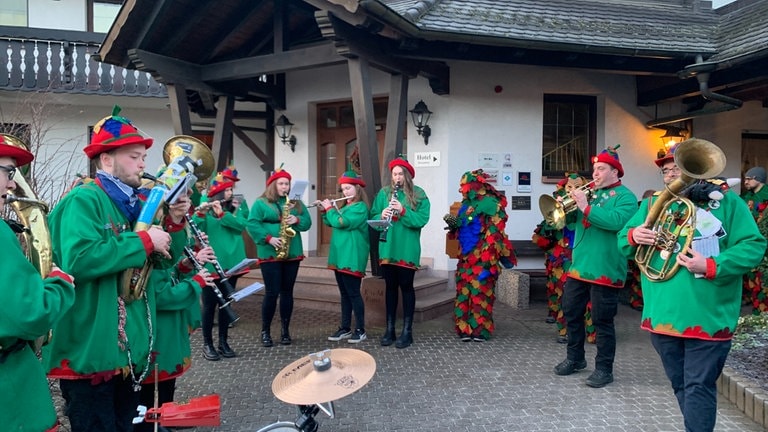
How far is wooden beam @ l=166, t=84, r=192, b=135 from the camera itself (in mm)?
8273

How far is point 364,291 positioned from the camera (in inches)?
284

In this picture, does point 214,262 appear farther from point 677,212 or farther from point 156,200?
point 677,212

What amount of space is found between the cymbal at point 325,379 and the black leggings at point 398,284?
10.2ft

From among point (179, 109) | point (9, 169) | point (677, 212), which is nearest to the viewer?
point (9, 169)

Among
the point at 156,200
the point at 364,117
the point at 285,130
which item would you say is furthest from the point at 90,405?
the point at 285,130

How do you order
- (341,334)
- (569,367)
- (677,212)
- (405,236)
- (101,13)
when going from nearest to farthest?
(677,212), (569,367), (405,236), (341,334), (101,13)

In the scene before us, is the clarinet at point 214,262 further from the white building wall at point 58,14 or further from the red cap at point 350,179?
the white building wall at point 58,14

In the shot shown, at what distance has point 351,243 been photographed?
624 centimetres

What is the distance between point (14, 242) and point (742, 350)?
600 centimetres

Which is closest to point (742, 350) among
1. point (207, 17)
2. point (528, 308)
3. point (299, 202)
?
point (528, 308)

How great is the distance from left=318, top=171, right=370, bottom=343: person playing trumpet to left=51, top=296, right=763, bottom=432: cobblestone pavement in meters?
0.49

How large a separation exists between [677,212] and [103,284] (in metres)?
3.27

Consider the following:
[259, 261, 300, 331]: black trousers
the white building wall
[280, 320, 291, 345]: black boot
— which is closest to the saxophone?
[259, 261, 300, 331]: black trousers

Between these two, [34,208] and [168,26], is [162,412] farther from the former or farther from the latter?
[168,26]
